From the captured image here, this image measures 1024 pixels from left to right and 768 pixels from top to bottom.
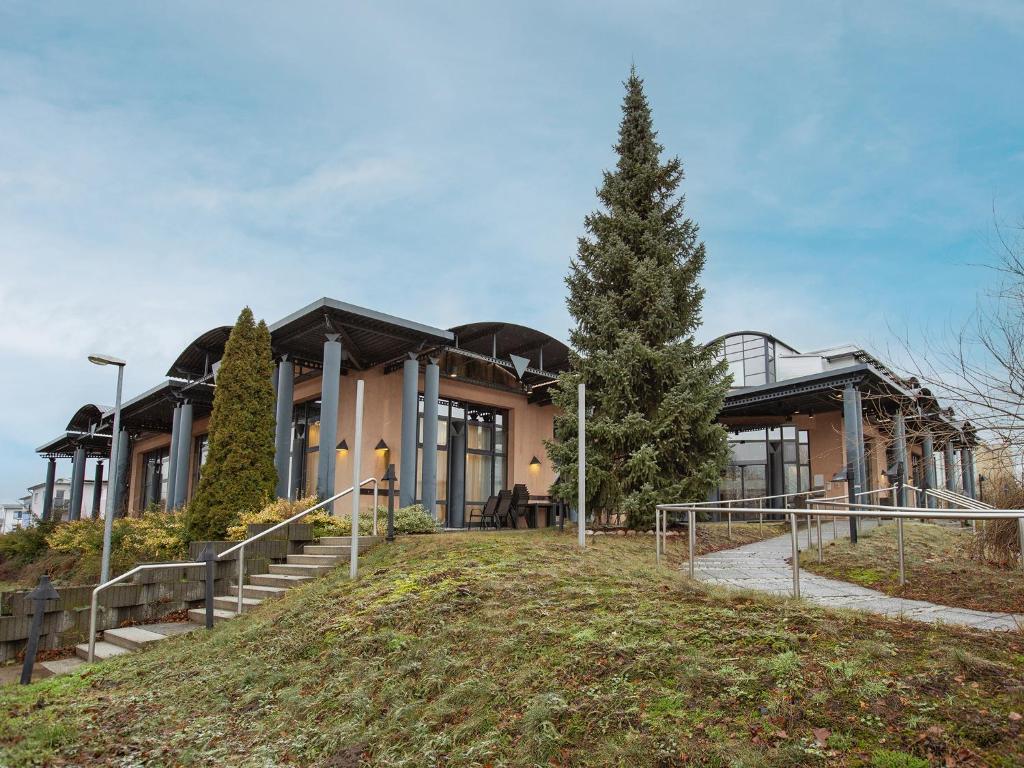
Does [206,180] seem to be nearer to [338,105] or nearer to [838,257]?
[338,105]

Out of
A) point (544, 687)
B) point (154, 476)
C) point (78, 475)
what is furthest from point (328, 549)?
point (78, 475)

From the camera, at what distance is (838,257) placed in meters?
8.88

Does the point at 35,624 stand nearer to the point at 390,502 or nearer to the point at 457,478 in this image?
the point at 390,502

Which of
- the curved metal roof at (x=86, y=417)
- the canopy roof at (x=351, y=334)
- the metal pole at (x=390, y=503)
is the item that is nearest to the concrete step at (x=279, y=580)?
the metal pole at (x=390, y=503)

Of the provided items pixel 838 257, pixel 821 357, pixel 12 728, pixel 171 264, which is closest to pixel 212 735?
pixel 12 728

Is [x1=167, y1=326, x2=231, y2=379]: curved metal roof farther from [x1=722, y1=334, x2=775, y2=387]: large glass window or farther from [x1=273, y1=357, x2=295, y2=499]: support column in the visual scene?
[x1=722, y1=334, x2=775, y2=387]: large glass window

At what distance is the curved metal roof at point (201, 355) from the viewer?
18453 mm

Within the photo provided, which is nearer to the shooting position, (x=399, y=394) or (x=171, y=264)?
(x=171, y=264)

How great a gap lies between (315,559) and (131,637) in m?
2.64

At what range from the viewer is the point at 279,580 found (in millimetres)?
9945

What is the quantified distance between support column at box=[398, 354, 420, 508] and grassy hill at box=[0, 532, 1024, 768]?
25.6 feet

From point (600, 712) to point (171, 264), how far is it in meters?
13.4

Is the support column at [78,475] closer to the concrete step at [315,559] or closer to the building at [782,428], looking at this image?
the concrete step at [315,559]

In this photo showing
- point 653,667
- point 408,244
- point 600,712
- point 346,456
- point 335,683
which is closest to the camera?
point 600,712
